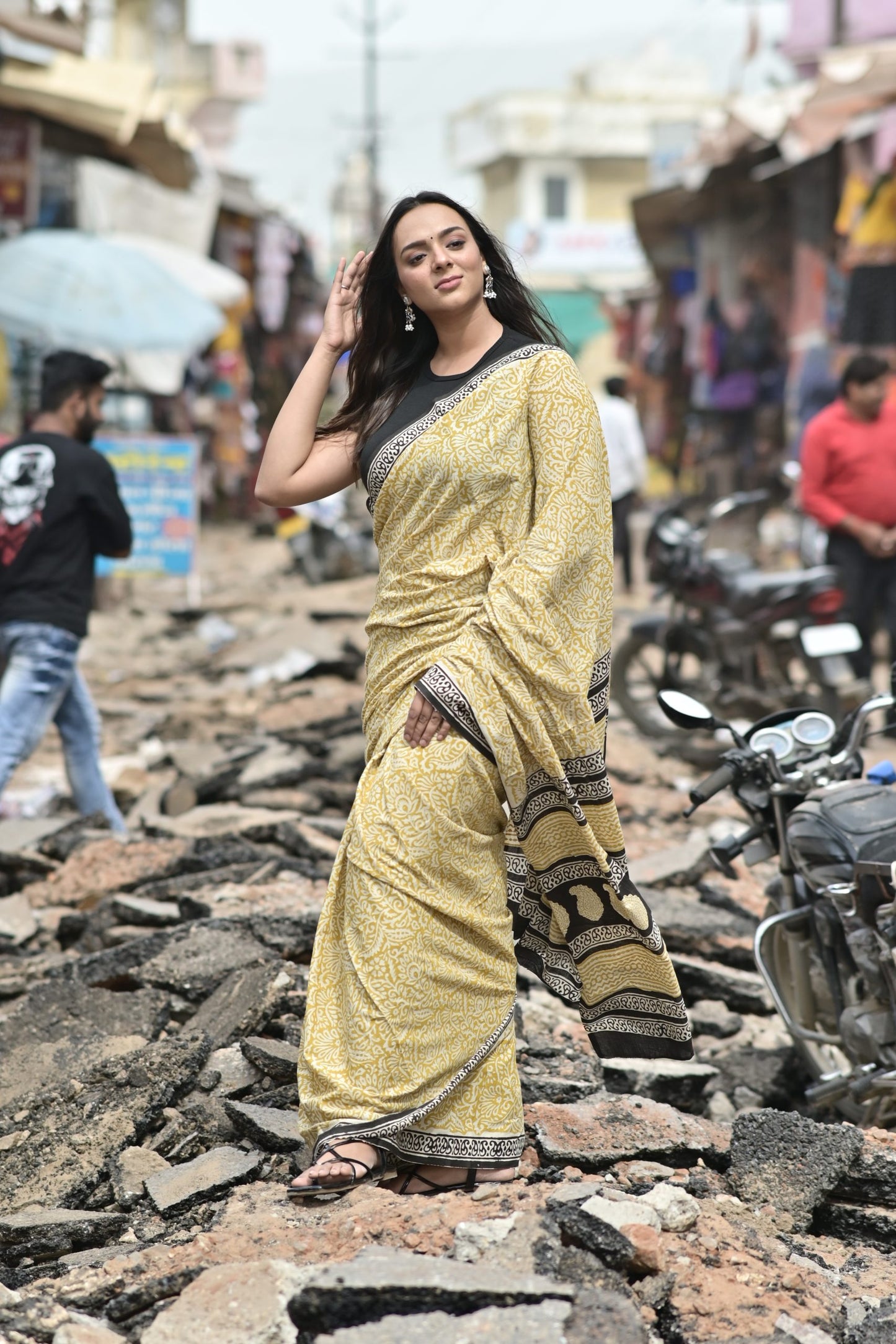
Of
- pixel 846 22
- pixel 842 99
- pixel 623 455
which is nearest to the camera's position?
pixel 842 99

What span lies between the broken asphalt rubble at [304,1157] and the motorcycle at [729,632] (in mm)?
2112

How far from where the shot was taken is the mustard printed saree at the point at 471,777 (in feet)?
10.2

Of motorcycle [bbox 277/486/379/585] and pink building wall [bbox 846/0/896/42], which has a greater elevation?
pink building wall [bbox 846/0/896/42]

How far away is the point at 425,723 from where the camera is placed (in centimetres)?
314

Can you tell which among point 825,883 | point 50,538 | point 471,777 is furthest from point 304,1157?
point 50,538

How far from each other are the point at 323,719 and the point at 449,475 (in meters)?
5.51

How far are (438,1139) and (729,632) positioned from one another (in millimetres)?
5417

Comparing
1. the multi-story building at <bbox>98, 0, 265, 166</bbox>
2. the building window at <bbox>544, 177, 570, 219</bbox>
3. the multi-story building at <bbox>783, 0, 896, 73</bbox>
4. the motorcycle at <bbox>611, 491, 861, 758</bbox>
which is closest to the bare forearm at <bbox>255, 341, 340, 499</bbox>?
the motorcycle at <bbox>611, 491, 861, 758</bbox>

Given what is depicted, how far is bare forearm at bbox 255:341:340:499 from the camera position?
3418 millimetres

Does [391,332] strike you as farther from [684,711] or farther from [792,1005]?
[792,1005]

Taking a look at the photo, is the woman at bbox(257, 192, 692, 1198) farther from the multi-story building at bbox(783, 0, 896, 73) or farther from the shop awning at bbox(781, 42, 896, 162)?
the multi-story building at bbox(783, 0, 896, 73)

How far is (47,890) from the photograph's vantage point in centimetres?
570

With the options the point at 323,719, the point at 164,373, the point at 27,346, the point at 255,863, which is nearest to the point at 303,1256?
the point at 255,863

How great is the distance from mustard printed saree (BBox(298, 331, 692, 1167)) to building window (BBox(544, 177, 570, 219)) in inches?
2122
